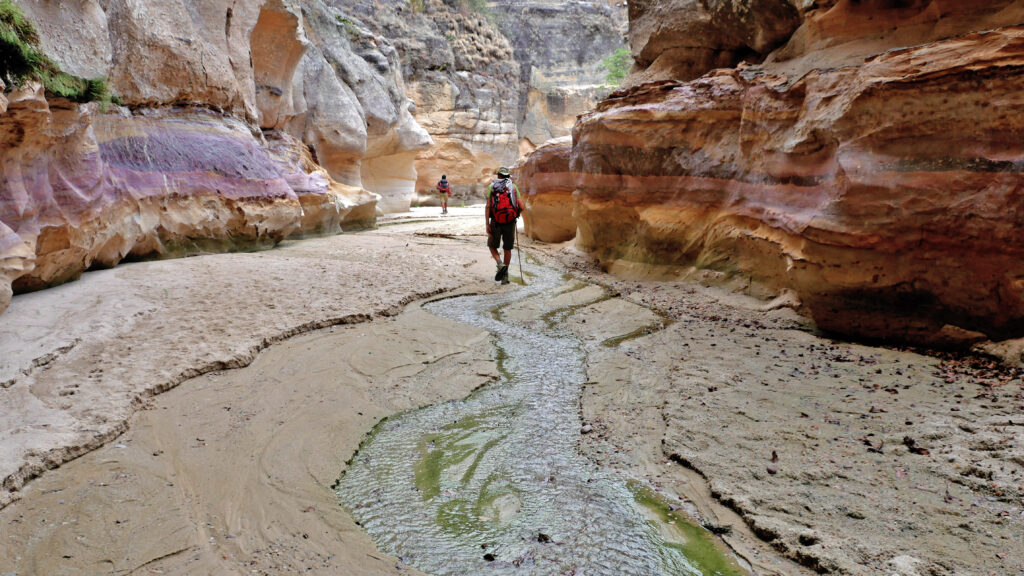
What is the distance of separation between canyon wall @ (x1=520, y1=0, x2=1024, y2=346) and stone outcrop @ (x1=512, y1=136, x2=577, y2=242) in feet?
10.9

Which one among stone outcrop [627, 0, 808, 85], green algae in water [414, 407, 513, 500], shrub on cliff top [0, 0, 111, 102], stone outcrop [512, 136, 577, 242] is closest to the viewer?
green algae in water [414, 407, 513, 500]

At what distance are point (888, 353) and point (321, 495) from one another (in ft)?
14.7

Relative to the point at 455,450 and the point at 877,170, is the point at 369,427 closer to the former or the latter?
the point at 455,450

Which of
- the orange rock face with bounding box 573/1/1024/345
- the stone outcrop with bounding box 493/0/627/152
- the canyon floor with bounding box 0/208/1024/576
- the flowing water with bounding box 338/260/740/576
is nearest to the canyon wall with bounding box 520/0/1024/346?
the orange rock face with bounding box 573/1/1024/345

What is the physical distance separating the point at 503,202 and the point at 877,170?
4.94 metres

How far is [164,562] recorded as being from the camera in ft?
7.07

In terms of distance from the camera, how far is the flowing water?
234 centimetres

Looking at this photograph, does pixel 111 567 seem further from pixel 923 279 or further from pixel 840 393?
pixel 923 279

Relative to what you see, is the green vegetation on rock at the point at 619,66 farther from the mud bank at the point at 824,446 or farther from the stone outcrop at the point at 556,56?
the mud bank at the point at 824,446

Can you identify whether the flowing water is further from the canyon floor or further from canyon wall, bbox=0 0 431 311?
canyon wall, bbox=0 0 431 311

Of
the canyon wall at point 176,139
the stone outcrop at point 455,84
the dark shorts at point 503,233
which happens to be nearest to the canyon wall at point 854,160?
the dark shorts at point 503,233

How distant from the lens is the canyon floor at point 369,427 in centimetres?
228

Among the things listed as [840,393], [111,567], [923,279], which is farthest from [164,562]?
[923,279]

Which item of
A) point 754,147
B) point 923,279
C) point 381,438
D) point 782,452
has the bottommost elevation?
point 381,438
